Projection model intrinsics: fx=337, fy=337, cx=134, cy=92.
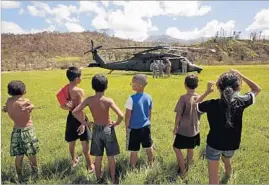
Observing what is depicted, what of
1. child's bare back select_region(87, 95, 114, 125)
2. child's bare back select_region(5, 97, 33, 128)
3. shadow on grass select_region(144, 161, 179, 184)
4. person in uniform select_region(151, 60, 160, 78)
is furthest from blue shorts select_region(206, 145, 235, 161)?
person in uniform select_region(151, 60, 160, 78)

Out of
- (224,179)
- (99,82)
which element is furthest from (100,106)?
(224,179)

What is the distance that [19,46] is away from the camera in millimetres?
65062

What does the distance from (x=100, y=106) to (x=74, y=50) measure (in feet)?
209

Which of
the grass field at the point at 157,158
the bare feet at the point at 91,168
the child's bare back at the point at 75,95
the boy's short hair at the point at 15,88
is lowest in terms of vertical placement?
the grass field at the point at 157,158

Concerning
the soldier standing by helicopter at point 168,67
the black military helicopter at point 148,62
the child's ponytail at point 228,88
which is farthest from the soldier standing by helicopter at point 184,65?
the child's ponytail at point 228,88

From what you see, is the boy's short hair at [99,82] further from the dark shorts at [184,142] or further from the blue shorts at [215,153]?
the blue shorts at [215,153]

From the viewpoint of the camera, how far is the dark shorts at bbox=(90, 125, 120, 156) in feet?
14.6

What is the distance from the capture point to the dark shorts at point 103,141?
446 cm

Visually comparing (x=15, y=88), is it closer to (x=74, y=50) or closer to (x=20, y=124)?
(x=20, y=124)

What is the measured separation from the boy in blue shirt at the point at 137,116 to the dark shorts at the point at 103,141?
289mm

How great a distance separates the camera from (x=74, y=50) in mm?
66500

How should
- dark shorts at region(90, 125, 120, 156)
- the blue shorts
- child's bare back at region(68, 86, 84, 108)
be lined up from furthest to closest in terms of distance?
1. child's bare back at region(68, 86, 84, 108)
2. dark shorts at region(90, 125, 120, 156)
3. the blue shorts

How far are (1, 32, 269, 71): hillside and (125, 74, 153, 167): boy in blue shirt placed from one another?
1609 inches

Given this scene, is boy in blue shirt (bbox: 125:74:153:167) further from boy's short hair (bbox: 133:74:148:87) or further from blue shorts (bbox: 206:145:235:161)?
blue shorts (bbox: 206:145:235:161)
